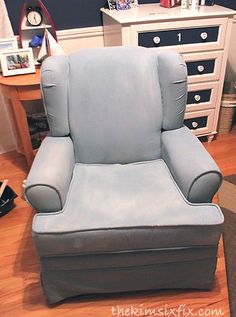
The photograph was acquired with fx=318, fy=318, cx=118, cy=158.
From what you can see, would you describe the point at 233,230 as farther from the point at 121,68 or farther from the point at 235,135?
the point at 235,135

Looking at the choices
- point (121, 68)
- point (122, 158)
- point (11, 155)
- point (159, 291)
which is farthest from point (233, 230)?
point (11, 155)

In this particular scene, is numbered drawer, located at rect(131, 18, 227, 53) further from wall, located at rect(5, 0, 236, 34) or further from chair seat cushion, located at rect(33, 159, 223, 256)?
chair seat cushion, located at rect(33, 159, 223, 256)

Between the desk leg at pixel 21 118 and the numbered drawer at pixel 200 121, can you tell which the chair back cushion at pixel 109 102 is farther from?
the numbered drawer at pixel 200 121

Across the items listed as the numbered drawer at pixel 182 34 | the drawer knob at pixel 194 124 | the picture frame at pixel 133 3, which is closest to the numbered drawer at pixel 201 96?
the drawer knob at pixel 194 124

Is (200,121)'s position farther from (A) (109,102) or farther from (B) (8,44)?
(B) (8,44)

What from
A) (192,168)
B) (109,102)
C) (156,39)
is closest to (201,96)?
(156,39)

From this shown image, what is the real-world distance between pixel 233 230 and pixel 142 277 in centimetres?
65

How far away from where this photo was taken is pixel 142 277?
1329mm

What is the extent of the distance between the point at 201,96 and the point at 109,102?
3.42ft

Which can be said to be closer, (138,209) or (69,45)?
(138,209)

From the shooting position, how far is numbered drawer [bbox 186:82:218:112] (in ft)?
7.54

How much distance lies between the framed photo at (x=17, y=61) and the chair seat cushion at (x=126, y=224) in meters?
1.02

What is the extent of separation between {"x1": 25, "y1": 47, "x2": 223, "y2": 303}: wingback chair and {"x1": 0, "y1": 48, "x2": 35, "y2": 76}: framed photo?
19.2 inches

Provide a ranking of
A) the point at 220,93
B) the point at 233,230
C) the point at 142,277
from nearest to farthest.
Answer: the point at 142,277, the point at 233,230, the point at 220,93
